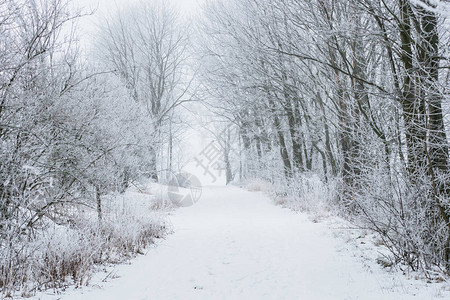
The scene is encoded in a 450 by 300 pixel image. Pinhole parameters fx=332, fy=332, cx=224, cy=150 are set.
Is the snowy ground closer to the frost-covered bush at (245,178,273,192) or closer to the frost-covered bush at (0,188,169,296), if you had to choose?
the frost-covered bush at (0,188,169,296)

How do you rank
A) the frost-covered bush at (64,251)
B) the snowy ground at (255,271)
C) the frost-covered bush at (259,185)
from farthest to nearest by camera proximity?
the frost-covered bush at (259,185), the snowy ground at (255,271), the frost-covered bush at (64,251)

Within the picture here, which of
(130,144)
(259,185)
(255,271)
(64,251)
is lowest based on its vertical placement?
(255,271)

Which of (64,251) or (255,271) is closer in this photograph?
(64,251)

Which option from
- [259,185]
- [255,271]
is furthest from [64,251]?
[259,185]

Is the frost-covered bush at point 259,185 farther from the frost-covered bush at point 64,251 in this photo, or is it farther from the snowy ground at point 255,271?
the frost-covered bush at point 64,251

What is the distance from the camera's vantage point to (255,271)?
4574 millimetres

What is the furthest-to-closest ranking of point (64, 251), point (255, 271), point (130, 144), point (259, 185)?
1. point (259, 185)
2. point (130, 144)
3. point (255, 271)
4. point (64, 251)

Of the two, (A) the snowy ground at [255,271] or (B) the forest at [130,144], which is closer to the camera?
(A) the snowy ground at [255,271]

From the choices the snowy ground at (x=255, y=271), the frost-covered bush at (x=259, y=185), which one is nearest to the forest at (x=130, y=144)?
the snowy ground at (x=255, y=271)

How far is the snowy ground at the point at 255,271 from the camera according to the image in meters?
3.60

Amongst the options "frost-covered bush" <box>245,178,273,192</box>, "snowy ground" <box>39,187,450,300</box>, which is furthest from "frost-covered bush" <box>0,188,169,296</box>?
"frost-covered bush" <box>245,178,273,192</box>

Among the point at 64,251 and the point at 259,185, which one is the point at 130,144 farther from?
the point at 259,185

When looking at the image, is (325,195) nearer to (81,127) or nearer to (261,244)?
(261,244)

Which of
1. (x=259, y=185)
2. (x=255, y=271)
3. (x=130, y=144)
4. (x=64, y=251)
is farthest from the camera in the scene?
(x=259, y=185)
